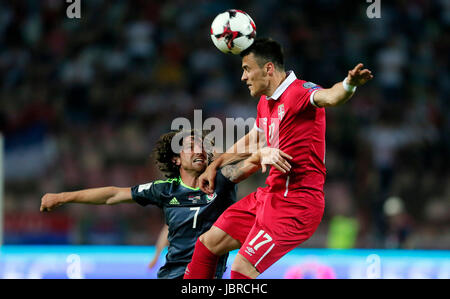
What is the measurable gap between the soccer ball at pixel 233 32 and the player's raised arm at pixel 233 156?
71 cm

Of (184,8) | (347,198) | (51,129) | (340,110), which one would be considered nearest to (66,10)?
(184,8)

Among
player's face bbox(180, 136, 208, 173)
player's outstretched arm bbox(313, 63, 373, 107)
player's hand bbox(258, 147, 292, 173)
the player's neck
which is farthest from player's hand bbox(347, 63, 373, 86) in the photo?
player's face bbox(180, 136, 208, 173)

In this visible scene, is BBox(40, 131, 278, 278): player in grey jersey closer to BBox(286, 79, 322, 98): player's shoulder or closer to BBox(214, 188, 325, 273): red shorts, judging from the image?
BBox(214, 188, 325, 273): red shorts

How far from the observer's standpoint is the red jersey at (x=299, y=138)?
4.97 metres

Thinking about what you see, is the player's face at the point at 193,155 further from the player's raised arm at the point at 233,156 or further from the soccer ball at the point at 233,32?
the soccer ball at the point at 233,32

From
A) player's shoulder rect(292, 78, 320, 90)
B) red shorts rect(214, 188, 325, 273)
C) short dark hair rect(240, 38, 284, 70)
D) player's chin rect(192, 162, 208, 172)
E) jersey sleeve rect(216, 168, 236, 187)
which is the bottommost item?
red shorts rect(214, 188, 325, 273)

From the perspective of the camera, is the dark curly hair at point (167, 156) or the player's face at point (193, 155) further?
the dark curly hair at point (167, 156)

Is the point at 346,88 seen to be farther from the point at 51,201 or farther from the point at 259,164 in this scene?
the point at 51,201

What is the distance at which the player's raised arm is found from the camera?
16.9ft

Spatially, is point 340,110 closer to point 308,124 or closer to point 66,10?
point 66,10

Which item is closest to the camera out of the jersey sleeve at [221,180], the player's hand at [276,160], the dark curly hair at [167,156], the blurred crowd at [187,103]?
the player's hand at [276,160]

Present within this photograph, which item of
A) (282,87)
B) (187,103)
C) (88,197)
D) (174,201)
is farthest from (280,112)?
(187,103)

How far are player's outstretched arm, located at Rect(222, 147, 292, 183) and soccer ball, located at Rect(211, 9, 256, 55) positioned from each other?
2.93ft

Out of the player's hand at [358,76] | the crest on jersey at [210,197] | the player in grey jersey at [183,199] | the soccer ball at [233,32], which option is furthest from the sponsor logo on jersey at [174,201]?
the player's hand at [358,76]
